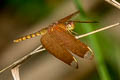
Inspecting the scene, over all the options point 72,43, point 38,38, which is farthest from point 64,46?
point 38,38

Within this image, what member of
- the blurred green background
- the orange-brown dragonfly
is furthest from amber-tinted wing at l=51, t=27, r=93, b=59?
the blurred green background

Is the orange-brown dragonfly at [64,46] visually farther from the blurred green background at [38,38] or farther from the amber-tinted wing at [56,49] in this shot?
the blurred green background at [38,38]

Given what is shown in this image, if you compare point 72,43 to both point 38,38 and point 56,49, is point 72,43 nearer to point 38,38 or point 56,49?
point 56,49

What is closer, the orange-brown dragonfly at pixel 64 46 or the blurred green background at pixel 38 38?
the orange-brown dragonfly at pixel 64 46

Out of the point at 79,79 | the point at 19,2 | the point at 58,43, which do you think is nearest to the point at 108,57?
the point at 79,79

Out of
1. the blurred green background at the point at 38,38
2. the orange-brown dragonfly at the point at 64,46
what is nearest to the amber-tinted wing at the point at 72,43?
the orange-brown dragonfly at the point at 64,46

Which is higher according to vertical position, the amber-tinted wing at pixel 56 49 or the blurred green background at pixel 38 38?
the amber-tinted wing at pixel 56 49
